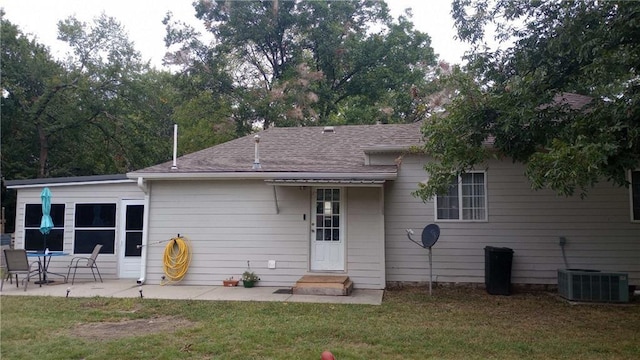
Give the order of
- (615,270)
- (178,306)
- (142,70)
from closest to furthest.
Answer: (178,306) < (615,270) < (142,70)

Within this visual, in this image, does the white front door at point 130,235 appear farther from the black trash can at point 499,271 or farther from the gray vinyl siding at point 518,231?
the black trash can at point 499,271

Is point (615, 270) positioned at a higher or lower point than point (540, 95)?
lower

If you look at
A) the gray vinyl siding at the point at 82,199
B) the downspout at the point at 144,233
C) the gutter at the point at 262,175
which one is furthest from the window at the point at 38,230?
the gutter at the point at 262,175

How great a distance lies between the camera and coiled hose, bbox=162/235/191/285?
381 inches

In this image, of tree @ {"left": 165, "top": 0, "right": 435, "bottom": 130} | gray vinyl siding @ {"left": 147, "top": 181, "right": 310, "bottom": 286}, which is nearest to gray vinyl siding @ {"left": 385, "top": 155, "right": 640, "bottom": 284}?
gray vinyl siding @ {"left": 147, "top": 181, "right": 310, "bottom": 286}

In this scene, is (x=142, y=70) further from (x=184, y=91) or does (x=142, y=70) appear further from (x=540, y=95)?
(x=540, y=95)

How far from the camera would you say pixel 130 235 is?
10562 mm

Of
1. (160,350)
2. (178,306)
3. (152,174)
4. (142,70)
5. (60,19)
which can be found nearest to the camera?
(160,350)

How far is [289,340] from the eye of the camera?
Result: 213 inches

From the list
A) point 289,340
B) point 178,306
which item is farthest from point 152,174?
point 289,340

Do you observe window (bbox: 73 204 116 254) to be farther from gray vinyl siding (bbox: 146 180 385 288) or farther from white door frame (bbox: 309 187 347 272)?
white door frame (bbox: 309 187 347 272)

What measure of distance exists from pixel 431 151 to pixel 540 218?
3351 mm

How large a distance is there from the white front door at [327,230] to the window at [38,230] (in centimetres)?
595

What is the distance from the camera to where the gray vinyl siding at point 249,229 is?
9430 millimetres
